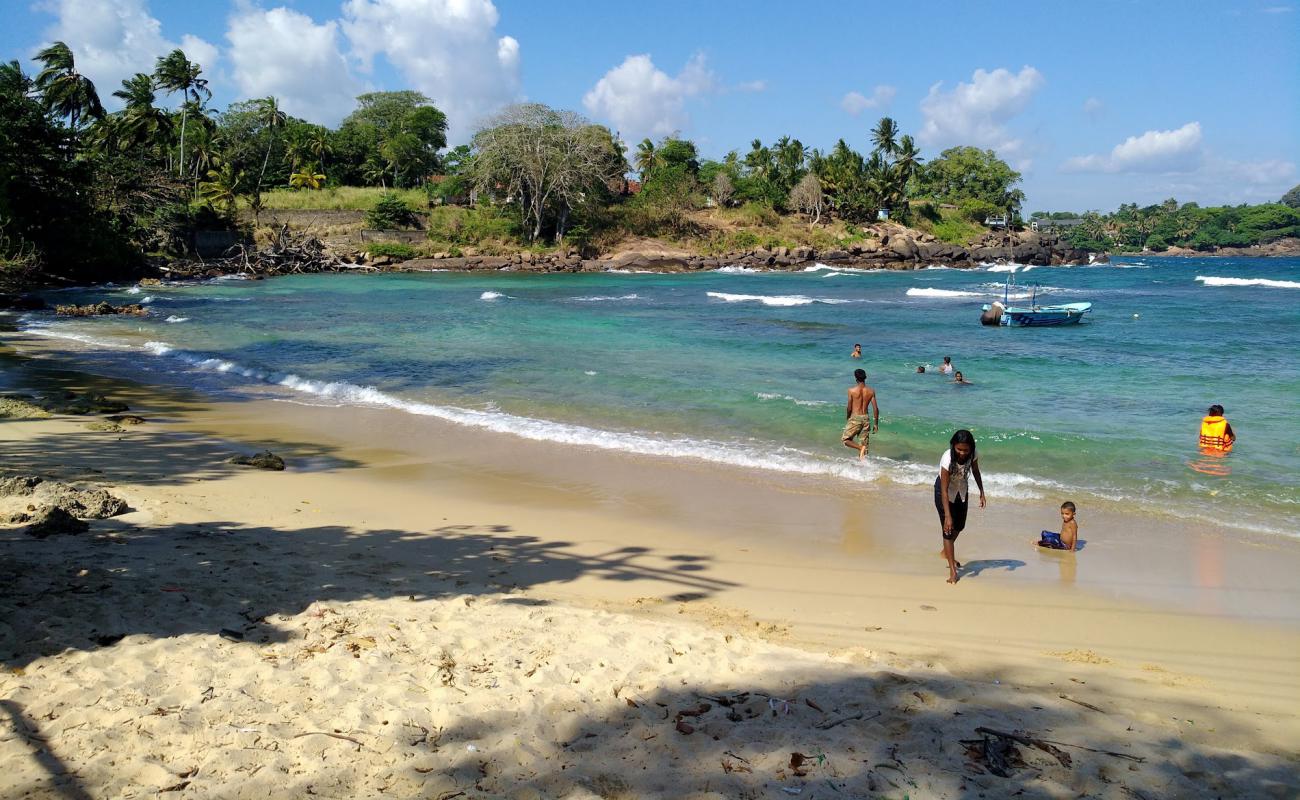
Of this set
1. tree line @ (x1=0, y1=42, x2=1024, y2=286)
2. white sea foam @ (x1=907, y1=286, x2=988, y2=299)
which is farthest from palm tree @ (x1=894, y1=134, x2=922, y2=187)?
white sea foam @ (x1=907, y1=286, x2=988, y2=299)

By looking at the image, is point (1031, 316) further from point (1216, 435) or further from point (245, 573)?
point (245, 573)

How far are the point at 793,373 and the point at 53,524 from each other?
15.5 meters

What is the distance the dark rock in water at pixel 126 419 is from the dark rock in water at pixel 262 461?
10.1ft

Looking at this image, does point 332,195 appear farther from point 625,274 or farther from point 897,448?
point 897,448

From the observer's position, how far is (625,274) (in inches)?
2389

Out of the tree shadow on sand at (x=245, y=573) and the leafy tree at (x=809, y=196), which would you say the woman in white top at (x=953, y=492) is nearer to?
the tree shadow on sand at (x=245, y=573)

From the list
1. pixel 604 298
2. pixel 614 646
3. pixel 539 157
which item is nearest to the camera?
pixel 614 646

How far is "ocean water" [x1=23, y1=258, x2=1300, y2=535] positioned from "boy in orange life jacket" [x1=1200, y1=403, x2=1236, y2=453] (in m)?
0.25

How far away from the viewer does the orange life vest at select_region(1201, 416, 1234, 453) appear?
38.9 feet

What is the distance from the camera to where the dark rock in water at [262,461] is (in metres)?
10.4

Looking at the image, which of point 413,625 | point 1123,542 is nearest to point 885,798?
point 413,625

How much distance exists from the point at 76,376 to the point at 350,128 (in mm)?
64476

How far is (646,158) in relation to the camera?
80938 mm

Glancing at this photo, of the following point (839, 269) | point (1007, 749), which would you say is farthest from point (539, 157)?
point (1007, 749)
